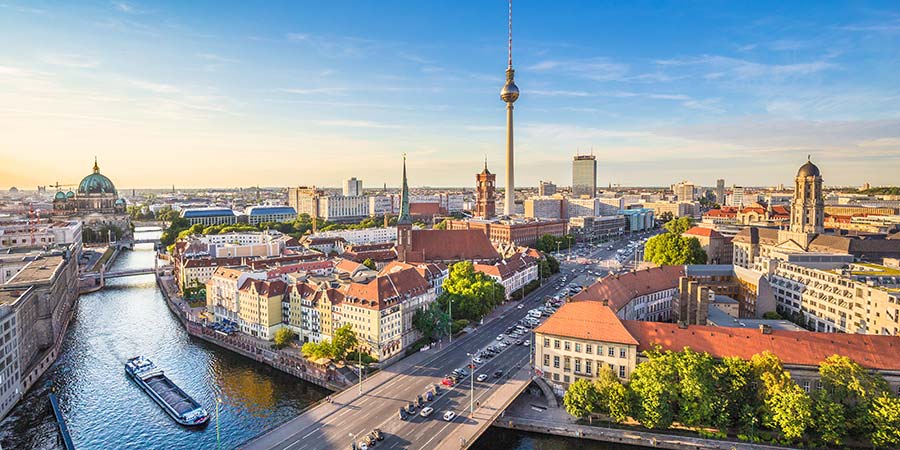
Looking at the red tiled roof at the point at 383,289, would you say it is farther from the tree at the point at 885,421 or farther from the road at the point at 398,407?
the tree at the point at 885,421

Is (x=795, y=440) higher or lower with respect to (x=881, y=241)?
lower

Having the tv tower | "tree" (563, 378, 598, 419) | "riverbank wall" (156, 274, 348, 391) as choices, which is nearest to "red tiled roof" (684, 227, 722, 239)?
the tv tower

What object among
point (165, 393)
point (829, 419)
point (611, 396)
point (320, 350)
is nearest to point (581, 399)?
point (611, 396)

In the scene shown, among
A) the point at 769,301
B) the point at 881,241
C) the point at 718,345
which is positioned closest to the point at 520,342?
the point at 718,345

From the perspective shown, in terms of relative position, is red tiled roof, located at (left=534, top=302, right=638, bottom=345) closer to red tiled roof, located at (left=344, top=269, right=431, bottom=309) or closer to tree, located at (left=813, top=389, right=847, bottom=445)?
tree, located at (left=813, top=389, right=847, bottom=445)

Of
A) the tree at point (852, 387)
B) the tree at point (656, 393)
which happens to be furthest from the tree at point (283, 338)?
the tree at point (852, 387)

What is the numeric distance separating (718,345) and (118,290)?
114 meters

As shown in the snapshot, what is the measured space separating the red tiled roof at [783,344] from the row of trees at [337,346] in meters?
31.2

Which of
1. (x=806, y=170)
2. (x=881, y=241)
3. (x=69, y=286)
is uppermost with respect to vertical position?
(x=806, y=170)

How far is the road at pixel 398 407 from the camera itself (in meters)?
42.7

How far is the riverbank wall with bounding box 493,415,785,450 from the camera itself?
42.4m

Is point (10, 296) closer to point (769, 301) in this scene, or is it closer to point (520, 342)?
point (520, 342)

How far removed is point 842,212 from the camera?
647 feet

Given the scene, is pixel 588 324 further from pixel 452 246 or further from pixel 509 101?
pixel 509 101
